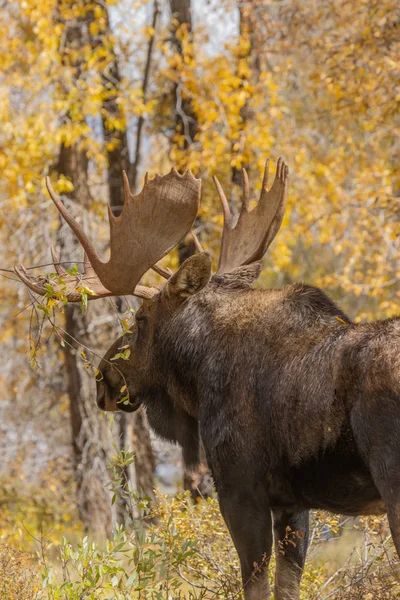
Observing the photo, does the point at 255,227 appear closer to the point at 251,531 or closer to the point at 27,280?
the point at 27,280

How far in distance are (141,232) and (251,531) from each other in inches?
76.1

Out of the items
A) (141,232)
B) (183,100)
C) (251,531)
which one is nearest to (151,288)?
(141,232)

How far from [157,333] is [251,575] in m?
1.58

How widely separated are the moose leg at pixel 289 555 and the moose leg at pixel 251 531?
0.41m

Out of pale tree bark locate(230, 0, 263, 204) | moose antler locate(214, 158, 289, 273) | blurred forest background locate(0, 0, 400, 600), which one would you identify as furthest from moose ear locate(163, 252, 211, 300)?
Answer: pale tree bark locate(230, 0, 263, 204)

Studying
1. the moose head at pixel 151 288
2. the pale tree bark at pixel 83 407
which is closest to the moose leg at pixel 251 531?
the moose head at pixel 151 288

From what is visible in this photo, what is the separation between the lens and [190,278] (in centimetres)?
530

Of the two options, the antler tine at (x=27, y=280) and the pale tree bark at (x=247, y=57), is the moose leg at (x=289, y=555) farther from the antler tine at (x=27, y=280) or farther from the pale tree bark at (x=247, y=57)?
the pale tree bark at (x=247, y=57)

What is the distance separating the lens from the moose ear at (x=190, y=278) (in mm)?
5133

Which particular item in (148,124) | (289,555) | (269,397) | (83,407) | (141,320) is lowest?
(289,555)

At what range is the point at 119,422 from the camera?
37.2 feet

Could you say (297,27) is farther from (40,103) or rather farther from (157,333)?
(157,333)

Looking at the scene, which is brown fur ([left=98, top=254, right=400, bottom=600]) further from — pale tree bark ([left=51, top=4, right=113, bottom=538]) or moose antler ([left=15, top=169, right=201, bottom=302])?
pale tree bark ([left=51, top=4, right=113, bottom=538])

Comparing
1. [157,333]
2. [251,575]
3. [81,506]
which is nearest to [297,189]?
[81,506]
